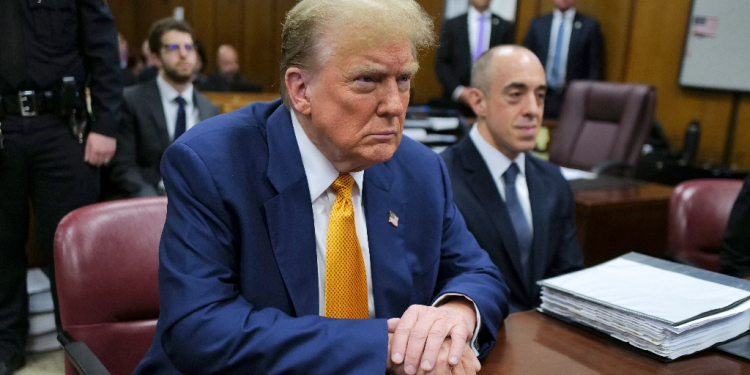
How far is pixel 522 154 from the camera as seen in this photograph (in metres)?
2.14

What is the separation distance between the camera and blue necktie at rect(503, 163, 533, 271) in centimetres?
196

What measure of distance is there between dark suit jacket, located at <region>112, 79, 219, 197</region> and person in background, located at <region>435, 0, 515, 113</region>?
2.79m

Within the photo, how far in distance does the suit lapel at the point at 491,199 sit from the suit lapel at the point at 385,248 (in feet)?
2.23

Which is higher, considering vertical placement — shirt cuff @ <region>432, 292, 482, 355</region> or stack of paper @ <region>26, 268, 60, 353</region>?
shirt cuff @ <region>432, 292, 482, 355</region>

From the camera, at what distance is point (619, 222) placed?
2.91 meters

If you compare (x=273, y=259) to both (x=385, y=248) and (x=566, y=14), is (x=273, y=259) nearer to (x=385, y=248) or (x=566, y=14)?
(x=385, y=248)

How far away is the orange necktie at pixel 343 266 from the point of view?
1.20 meters

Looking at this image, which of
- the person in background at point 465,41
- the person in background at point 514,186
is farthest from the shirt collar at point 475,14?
the person in background at point 514,186

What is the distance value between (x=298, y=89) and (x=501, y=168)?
40.0 inches

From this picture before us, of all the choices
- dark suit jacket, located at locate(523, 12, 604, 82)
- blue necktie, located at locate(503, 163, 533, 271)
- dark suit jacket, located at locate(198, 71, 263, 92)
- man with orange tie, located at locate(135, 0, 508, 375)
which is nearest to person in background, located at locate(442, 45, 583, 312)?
blue necktie, located at locate(503, 163, 533, 271)

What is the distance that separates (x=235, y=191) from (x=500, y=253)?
101 centimetres

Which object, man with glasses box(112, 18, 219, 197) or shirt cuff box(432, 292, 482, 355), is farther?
man with glasses box(112, 18, 219, 197)

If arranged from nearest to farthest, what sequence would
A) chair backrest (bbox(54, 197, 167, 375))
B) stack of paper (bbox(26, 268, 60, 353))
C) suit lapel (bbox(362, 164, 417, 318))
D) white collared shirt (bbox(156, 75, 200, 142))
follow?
suit lapel (bbox(362, 164, 417, 318))
chair backrest (bbox(54, 197, 167, 375))
stack of paper (bbox(26, 268, 60, 353))
white collared shirt (bbox(156, 75, 200, 142))

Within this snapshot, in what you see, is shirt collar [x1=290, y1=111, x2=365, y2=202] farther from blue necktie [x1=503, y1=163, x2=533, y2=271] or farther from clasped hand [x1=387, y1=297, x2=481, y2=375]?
blue necktie [x1=503, y1=163, x2=533, y2=271]
